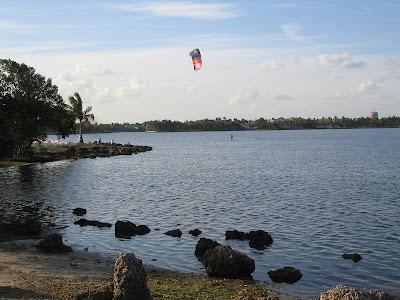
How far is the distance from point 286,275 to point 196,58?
168ft

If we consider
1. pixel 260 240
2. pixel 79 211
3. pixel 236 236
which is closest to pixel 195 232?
pixel 236 236

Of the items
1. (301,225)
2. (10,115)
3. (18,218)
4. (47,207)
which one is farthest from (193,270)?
(10,115)

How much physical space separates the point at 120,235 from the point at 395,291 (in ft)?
65.7

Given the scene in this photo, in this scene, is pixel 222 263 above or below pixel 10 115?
below

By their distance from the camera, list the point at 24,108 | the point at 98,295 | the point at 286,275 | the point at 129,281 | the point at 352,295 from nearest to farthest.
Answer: the point at 352,295 < the point at 129,281 < the point at 98,295 < the point at 286,275 < the point at 24,108

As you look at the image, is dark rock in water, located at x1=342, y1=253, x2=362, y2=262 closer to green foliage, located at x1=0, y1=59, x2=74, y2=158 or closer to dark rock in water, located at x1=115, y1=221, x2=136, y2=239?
dark rock in water, located at x1=115, y1=221, x2=136, y2=239

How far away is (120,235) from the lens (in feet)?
123

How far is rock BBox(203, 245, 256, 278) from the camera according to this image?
1046 inches

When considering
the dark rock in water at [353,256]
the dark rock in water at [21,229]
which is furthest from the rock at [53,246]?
the dark rock in water at [353,256]

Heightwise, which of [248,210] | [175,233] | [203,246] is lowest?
[248,210]

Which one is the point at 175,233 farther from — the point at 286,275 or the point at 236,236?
the point at 286,275

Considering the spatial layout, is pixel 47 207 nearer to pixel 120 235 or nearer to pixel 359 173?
pixel 120 235

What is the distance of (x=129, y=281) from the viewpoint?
734 inches

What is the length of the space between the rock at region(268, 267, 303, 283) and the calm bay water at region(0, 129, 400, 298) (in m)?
0.43
